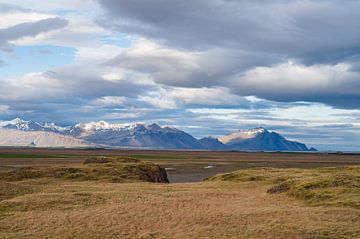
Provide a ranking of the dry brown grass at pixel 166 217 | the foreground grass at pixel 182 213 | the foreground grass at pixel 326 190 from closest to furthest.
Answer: the dry brown grass at pixel 166 217
the foreground grass at pixel 182 213
the foreground grass at pixel 326 190

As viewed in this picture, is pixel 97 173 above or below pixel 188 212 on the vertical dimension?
above

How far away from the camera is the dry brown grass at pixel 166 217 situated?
29.5m

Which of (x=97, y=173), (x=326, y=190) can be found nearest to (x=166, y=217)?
(x=326, y=190)

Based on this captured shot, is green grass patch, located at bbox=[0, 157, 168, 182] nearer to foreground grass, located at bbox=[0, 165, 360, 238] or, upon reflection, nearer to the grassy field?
the grassy field

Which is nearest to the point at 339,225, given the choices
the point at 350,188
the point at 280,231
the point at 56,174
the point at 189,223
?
the point at 280,231

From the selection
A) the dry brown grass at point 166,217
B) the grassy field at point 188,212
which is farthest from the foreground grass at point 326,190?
the dry brown grass at point 166,217

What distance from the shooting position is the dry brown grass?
29500 mm

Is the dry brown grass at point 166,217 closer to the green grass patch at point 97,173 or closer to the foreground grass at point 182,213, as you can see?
the foreground grass at point 182,213

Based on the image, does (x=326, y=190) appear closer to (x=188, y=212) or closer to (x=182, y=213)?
(x=188, y=212)

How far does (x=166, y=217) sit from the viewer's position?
1341 inches

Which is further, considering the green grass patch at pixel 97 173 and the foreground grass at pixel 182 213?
the green grass patch at pixel 97 173

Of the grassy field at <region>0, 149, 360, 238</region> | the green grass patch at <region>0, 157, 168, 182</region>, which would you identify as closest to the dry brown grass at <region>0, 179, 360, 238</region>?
the grassy field at <region>0, 149, 360, 238</region>

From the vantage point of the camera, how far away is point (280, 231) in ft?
94.5

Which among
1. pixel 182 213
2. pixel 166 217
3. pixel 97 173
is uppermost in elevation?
pixel 97 173
